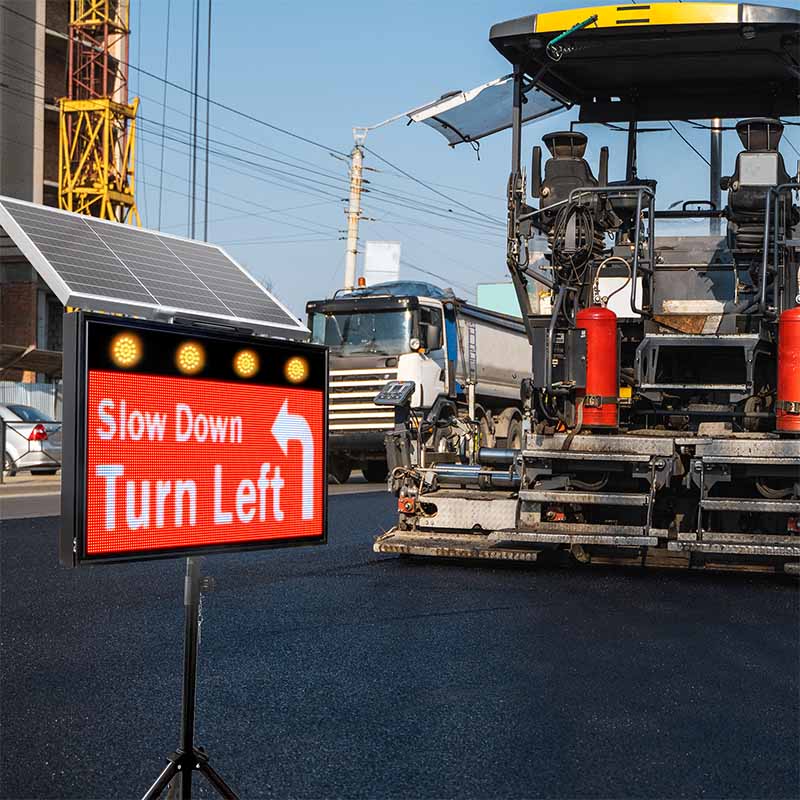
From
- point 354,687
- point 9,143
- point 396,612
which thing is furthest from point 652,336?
point 9,143

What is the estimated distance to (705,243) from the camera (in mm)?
10984

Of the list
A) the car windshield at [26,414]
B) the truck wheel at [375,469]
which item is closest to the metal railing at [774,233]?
the truck wheel at [375,469]

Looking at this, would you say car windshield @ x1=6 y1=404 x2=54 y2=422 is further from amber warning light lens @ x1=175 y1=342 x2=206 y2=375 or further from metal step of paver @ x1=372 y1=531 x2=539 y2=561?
amber warning light lens @ x1=175 y1=342 x2=206 y2=375

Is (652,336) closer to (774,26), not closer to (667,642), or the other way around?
(774,26)

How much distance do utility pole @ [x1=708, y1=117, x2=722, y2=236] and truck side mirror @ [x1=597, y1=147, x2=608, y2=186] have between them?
0.89m

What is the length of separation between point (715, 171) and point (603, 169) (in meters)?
0.96

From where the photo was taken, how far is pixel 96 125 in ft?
154

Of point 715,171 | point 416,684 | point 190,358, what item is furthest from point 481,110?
point 190,358

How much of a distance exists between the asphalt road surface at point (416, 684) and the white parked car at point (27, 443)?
51.4ft

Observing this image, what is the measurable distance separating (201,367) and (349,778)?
1712mm

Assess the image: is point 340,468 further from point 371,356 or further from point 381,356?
point 381,356

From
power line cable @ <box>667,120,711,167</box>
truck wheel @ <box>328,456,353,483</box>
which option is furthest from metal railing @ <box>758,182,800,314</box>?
truck wheel @ <box>328,456,353,483</box>

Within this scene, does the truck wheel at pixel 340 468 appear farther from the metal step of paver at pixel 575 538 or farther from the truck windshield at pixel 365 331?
the metal step of paver at pixel 575 538

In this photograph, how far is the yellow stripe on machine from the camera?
10164 mm
